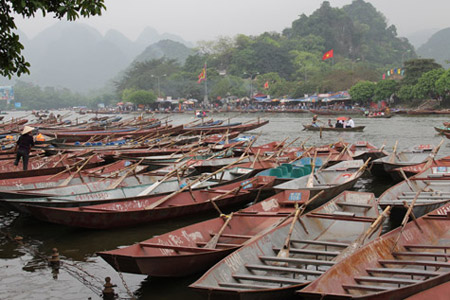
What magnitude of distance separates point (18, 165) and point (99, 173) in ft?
10.9

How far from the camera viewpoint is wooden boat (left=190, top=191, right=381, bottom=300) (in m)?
6.05

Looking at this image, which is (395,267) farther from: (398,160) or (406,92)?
(406,92)

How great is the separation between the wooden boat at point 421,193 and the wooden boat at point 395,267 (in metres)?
1.39

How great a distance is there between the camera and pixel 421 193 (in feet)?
37.9

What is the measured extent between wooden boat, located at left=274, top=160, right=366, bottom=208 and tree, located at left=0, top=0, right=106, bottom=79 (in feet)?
21.3

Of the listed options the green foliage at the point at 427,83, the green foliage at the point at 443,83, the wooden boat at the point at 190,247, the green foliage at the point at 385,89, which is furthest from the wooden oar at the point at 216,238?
the green foliage at the point at 385,89

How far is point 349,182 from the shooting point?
12461mm

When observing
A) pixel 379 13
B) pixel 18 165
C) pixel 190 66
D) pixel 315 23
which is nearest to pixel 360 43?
pixel 315 23

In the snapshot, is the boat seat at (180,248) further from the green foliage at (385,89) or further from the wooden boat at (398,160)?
the green foliage at (385,89)

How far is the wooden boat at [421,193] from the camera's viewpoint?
9711 mm

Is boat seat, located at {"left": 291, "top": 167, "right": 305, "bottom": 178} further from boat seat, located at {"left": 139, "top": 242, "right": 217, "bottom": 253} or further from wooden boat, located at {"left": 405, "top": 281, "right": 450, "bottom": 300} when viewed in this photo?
wooden boat, located at {"left": 405, "top": 281, "right": 450, "bottom": 300}

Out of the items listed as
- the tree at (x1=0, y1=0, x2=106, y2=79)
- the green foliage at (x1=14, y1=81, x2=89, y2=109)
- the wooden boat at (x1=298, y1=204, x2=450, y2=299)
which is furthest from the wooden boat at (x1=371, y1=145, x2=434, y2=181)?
the green foliage at (x1=14, y1=81, x2=89, y2=109)

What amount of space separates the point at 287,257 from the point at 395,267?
4.94ft

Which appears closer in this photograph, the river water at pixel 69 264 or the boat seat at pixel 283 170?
the river water at pixel 69 264
